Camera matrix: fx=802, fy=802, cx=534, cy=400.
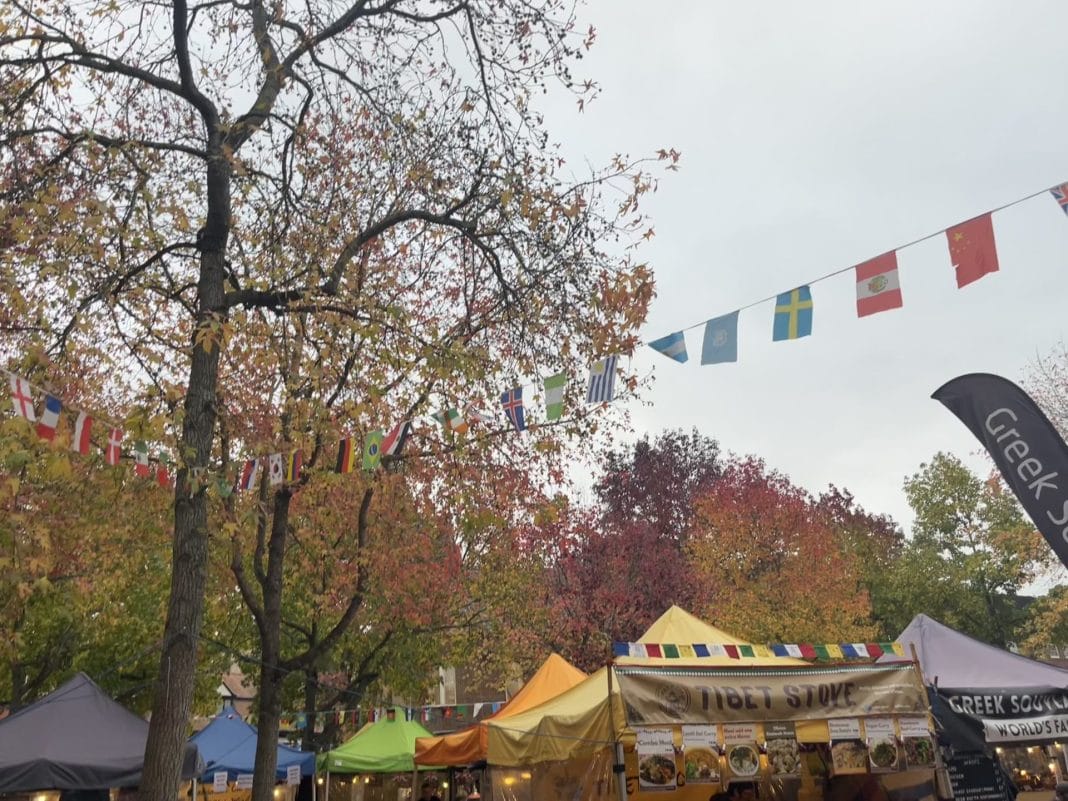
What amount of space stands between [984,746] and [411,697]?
1802 cm

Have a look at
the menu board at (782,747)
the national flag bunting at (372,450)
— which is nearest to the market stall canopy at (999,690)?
the menu board at (782,747)

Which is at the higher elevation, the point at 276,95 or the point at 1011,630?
the point at 276,95

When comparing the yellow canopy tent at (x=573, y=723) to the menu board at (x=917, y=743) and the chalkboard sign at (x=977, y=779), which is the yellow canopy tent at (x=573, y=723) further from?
the chalkboard sign at (x=977, y=779)

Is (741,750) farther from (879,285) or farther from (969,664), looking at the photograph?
(879,285)

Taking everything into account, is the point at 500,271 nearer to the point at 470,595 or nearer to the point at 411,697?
the point at 470,595

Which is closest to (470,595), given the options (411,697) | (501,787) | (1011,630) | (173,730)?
(411,697)

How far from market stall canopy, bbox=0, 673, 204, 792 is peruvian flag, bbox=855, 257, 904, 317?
9807mm

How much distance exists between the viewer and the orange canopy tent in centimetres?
1145

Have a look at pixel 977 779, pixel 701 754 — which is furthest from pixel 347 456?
pixel 977 779

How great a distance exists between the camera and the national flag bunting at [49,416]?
687 centimetres

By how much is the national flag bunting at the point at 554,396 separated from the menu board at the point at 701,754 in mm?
3624

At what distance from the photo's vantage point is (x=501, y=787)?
11.2m

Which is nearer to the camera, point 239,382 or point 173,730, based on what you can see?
point 173,730

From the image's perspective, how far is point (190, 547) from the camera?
7203 millimetres
